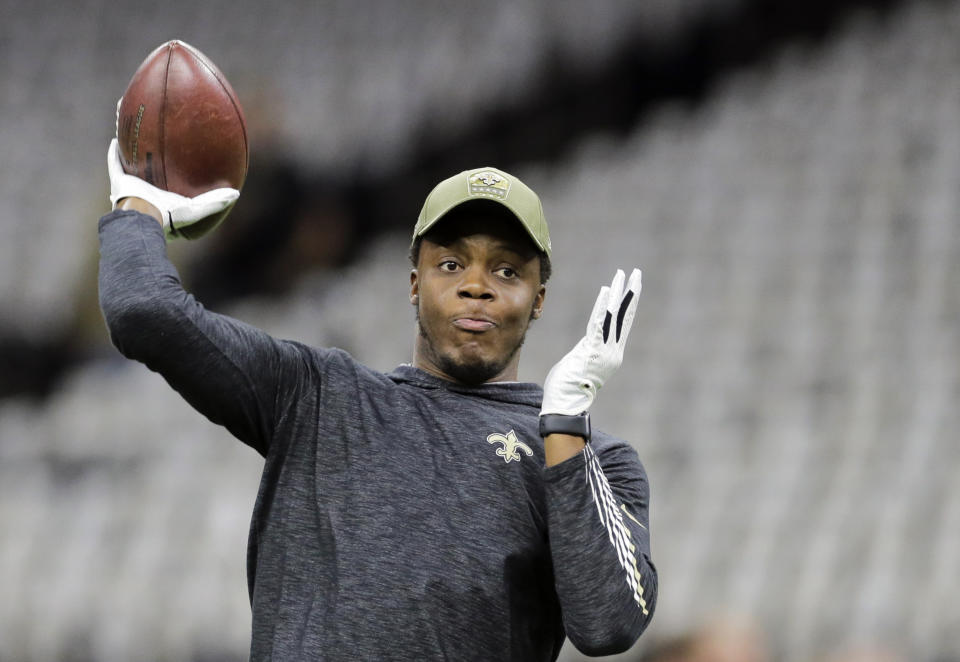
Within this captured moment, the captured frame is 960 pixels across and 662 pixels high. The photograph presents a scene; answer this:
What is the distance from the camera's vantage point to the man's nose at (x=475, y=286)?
1.77 metres

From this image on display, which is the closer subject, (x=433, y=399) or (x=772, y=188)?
(x=433, y=399)

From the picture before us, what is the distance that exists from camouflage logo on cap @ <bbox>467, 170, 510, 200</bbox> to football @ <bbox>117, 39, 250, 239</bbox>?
0.98 feet

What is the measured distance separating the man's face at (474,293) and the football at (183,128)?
10.9 inches

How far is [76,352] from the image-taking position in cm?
616

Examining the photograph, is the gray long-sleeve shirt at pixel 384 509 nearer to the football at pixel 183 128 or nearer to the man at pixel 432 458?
the man at pixel 432 458

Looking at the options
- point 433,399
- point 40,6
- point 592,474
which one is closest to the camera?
point 592,474

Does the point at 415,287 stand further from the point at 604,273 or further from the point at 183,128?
the point at 604,273

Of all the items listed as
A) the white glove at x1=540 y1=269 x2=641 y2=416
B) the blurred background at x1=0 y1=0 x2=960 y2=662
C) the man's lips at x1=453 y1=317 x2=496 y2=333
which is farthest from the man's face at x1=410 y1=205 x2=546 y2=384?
the blurred background at x1=0 y1=0 x2=960 y2=662

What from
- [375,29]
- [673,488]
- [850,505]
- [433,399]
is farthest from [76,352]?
[433,399]

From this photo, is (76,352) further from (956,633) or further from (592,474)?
(592,474)

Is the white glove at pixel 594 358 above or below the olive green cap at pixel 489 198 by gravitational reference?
below

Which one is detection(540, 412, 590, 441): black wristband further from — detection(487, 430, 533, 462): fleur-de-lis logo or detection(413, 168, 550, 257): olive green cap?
detection(413, 168, 550, 257): olive green cap

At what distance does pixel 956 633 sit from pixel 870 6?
11.7ft

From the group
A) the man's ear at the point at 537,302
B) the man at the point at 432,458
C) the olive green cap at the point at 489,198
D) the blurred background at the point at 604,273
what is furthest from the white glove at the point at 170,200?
the blurred background at the point at 604,273
